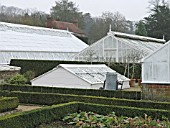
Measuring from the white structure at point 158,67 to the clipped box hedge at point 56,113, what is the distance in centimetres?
416

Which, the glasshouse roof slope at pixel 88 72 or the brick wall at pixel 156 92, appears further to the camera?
the glasshouse roof slope at pixel 88 72

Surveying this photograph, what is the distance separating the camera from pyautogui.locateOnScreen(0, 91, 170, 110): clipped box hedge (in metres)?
11.2

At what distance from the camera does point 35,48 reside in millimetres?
29578

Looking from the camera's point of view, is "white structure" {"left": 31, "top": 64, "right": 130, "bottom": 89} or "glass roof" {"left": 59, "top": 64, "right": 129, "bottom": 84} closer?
"white structure" {"left": 31, "top": 64, "right": 130, "bottom": 89}

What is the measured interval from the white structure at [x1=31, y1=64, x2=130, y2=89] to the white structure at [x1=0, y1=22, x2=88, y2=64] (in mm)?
7704

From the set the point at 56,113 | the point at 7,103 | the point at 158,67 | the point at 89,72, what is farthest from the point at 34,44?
the point at 56,113

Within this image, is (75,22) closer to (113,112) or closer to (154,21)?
(154,21)

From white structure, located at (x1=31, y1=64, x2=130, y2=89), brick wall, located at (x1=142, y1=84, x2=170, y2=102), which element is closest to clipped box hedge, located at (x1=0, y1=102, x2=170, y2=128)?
brick wall, located at (x1=142, y1=84, x2=170, y2=102)

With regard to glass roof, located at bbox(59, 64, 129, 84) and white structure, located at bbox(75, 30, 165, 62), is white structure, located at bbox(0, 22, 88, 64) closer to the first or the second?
white structure, located at bbox(75, 30, 165, 62)

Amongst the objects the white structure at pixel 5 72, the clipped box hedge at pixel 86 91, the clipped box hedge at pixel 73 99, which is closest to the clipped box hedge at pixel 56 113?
the clipped box hedge at pixel 73 99

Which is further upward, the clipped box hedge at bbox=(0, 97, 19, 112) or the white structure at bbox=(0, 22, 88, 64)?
the white structure at bbox=(0, 22, 88, 64)

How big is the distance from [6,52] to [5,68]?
4.90 metres

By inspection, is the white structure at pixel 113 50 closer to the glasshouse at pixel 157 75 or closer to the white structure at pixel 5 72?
the white structure at pixel 5 72

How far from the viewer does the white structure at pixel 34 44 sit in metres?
27.5
